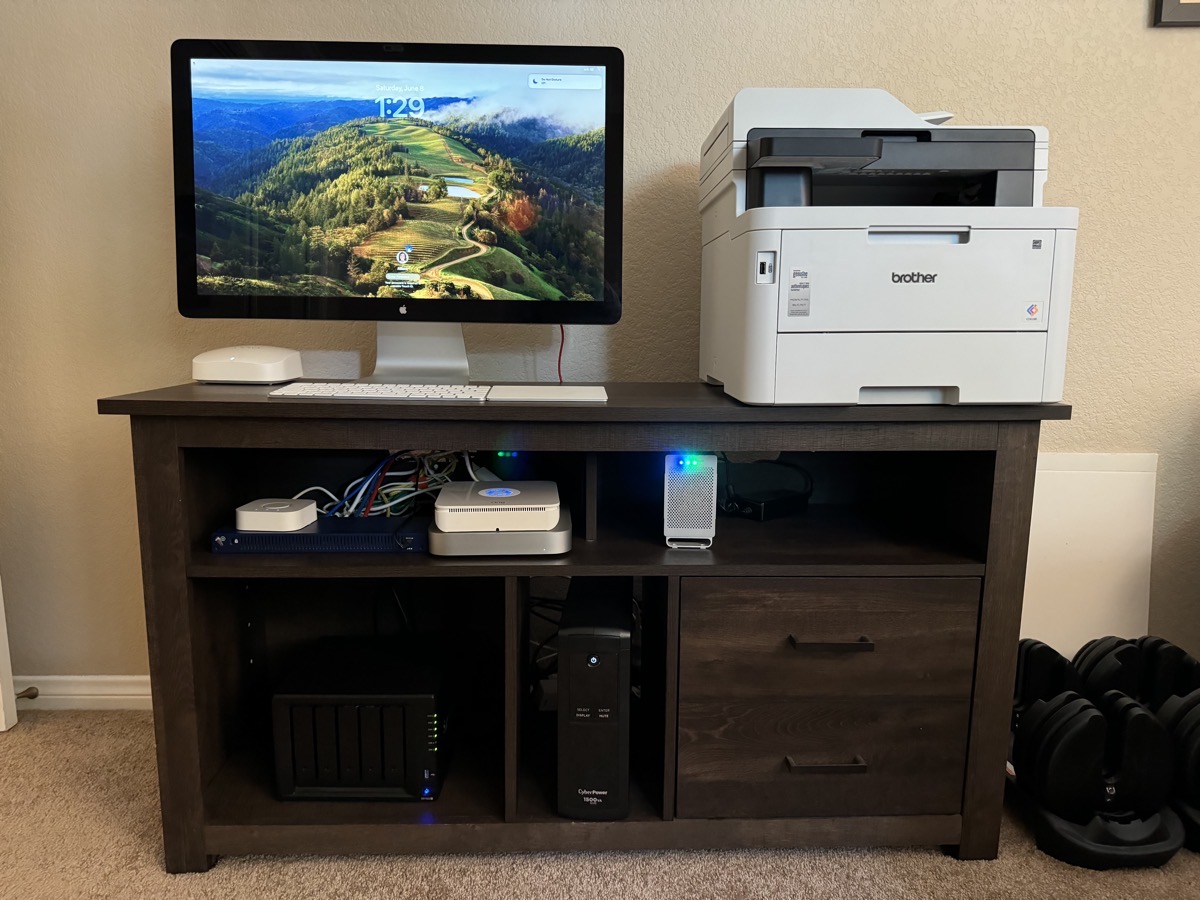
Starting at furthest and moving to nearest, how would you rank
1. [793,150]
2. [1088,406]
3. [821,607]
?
[1088,406] → [821,607] → [793,150]

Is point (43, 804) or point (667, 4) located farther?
point (667, 4)

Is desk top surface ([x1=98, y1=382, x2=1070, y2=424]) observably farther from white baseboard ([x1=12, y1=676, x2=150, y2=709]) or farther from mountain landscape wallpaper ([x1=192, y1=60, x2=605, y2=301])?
white baseboard ([x1=12, y1=676, x2=150, y2=709])

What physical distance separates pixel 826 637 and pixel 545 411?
551mm

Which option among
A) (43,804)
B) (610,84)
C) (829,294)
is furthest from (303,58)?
(43,804)

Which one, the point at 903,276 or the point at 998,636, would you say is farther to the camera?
the point at 998,636

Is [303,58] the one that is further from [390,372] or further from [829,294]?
[829,294]

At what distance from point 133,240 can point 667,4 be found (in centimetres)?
116

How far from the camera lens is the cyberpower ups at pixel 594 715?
3.81 feet

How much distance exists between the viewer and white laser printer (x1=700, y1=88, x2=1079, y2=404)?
106 centimetres

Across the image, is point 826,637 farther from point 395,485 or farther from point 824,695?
point 395,485

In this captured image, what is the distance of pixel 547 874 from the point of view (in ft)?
3.90

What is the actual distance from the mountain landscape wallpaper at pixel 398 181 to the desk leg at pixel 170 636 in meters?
0.35

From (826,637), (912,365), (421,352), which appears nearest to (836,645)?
(826,637)

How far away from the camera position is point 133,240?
1552 millimetres
